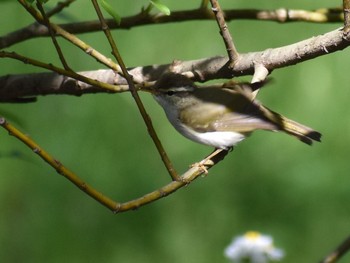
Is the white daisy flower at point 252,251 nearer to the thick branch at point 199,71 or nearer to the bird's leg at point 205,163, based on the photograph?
the bird's leg at point 205,163

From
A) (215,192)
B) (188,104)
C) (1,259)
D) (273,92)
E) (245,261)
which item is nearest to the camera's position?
(245,261)

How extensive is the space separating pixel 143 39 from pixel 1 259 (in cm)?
151

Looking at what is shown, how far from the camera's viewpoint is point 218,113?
2.97 m

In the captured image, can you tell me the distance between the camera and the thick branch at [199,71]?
2.09 meters

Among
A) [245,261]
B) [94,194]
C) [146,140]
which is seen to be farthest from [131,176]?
[94,194]

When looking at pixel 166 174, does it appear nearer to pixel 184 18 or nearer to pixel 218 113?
pixel 218 113

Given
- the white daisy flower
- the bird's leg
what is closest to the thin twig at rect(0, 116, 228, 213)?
the bird's leg

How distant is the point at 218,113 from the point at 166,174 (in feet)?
4.20

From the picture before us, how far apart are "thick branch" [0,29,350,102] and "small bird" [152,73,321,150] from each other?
0.06m

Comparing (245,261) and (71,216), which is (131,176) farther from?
(245,261)

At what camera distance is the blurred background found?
3975 mm

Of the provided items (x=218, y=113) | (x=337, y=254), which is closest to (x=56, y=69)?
(x=337, y=254)

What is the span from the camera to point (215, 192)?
419 centimetres

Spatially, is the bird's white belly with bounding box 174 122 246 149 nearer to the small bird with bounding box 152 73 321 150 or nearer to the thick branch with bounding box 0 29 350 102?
the small bird with bounding box 152 73 321 150
